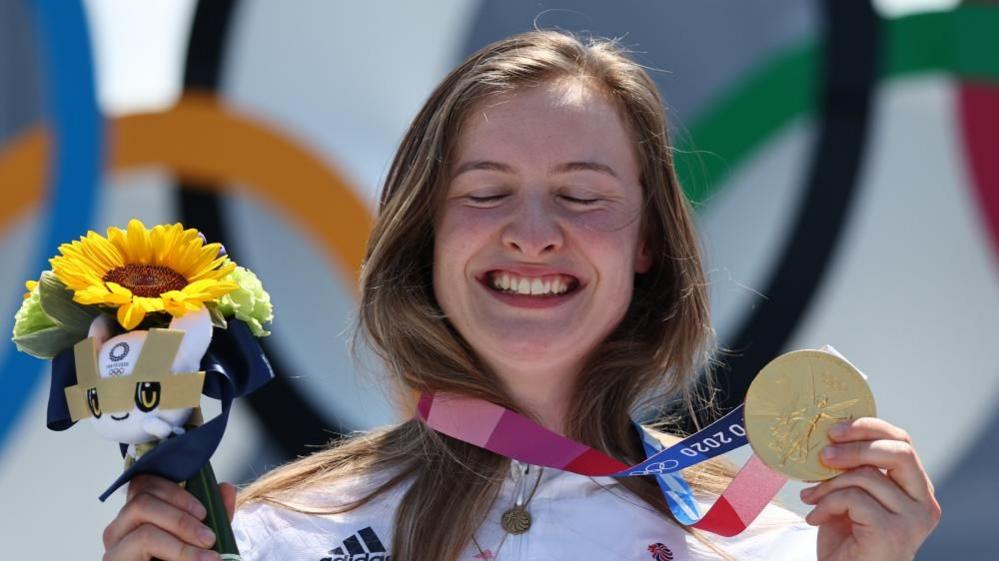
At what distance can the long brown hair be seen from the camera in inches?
102

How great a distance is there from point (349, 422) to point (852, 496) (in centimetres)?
268

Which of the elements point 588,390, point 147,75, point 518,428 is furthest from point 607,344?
point 147,75

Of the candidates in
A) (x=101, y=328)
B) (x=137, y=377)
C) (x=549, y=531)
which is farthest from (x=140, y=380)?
(x=549, y=531)

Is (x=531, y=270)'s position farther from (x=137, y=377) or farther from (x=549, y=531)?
(x=137, y=377)

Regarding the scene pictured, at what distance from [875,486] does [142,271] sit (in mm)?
1159

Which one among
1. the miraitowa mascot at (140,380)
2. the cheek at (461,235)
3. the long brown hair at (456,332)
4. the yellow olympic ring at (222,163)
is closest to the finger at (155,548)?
the miraitowa mascot at (140,380)

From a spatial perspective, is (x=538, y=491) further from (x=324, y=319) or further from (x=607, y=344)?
(x=324, y=319)

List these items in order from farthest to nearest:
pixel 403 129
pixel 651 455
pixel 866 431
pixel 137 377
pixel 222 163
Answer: pixel 222 163
pixel 403 129
pixel 651 455
pixel 866 431
pixel 137 377

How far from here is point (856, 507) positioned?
6.95ft

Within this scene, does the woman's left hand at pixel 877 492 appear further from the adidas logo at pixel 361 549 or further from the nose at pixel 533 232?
the adidas logo at pixel 361 549

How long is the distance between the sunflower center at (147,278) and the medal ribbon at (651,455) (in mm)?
652

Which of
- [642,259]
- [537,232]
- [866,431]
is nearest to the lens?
[866,431]

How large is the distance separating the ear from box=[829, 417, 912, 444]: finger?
662 millimetres

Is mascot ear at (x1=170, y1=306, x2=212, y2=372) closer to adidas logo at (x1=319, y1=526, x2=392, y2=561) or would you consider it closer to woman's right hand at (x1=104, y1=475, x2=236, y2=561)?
woman's right hand at (x1=104, y1=475, x2=236, y2=561)
